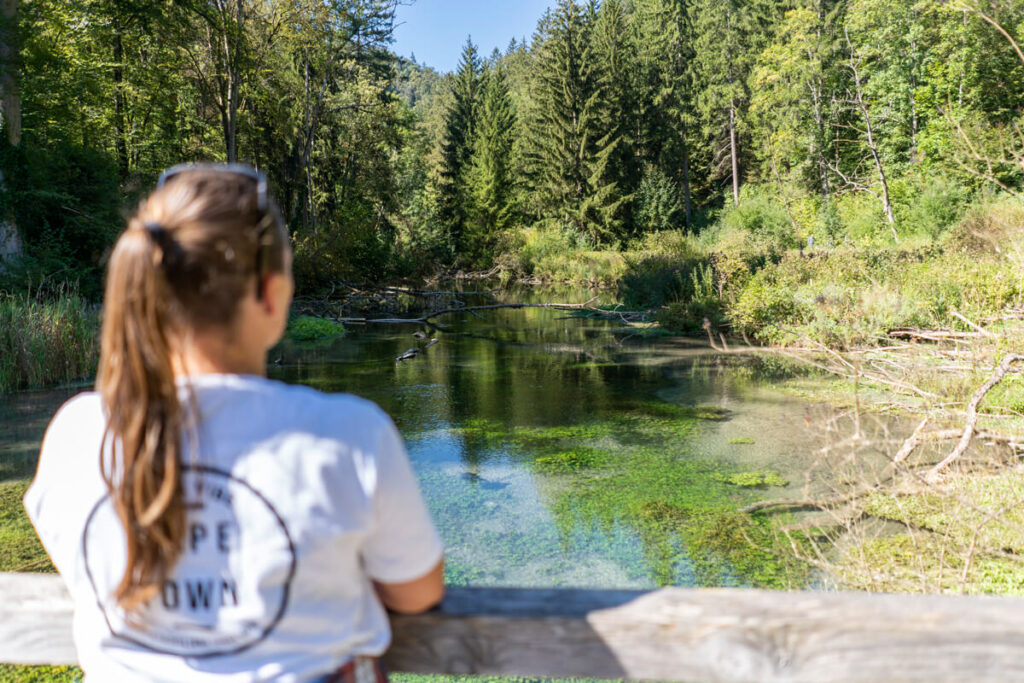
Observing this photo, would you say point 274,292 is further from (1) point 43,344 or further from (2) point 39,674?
(1) point 43,344

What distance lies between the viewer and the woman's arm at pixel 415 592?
938 millimetres

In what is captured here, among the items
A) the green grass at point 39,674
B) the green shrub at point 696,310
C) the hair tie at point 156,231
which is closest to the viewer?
the hair tie at point 156,231

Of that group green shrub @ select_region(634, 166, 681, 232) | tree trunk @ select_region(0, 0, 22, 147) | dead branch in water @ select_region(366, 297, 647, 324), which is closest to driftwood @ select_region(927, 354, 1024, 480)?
dead branch in water @ select_region(366, 297, 647, 324)

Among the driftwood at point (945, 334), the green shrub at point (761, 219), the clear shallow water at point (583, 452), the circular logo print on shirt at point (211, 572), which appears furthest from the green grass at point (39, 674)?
the green shrub at point (761, 219)

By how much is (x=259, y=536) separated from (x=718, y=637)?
64cm

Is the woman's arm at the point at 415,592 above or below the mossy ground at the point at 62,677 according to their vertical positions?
above

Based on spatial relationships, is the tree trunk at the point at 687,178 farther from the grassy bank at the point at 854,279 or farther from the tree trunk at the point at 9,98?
the tree trunk at the point at 9,98

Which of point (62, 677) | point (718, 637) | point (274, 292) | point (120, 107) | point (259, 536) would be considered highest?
point (120, 107)

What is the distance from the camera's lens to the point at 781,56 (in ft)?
96.4

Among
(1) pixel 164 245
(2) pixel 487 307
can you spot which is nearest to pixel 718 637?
(1) pixel 164 245

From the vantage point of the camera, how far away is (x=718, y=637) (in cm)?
103

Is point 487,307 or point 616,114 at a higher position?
point 616,114

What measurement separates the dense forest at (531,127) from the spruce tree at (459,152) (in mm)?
112

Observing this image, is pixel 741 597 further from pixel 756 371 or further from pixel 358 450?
pixel 756 371
